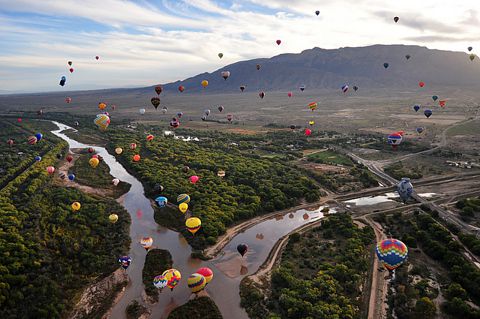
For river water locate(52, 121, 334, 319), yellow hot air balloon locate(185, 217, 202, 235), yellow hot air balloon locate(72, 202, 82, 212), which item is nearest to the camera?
river water locate(52, 121, 334, 319)

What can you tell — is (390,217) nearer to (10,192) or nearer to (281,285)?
→ (281,285)

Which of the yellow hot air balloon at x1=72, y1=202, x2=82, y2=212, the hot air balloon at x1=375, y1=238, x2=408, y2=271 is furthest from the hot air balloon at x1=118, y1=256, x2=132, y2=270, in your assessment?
the hot air balloon at x1=375, y1=238, x2=408, y2=271

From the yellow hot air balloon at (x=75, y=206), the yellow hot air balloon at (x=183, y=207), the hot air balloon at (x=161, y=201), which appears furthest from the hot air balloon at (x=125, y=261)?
the yellow hot air balloon at (x=75, y=206)

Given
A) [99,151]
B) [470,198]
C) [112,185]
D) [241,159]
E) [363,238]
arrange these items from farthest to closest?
[99,151]
[241,159]
[112,185]
[470,198]
[363,238]

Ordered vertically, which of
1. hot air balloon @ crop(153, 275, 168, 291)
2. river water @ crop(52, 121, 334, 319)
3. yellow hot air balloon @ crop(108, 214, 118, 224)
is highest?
yellow hot air balloon @ crop(108, 214, 118, 224)

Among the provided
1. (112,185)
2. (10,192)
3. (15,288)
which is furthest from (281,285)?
(10,192)

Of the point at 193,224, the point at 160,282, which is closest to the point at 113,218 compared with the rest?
the point at 193,224

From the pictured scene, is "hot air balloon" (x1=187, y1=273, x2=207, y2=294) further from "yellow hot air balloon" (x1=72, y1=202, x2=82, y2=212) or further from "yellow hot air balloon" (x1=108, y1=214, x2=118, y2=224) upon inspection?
"yellow hot air balloon" (x1=72, y1=202, x2=82, y2=212)

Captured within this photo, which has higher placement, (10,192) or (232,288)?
(10,192)
